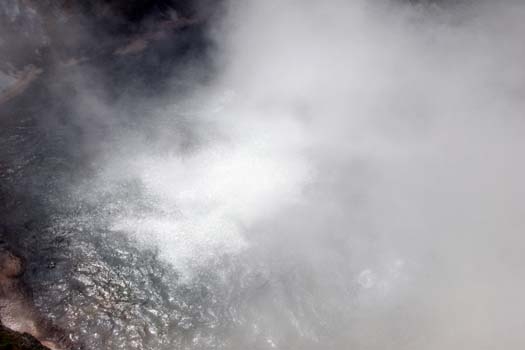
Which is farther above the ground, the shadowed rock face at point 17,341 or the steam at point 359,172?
the steam at point 359,172

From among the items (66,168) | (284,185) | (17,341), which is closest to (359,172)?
(284,185)

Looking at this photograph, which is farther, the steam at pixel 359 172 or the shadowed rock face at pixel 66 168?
the steam at pixel 359 172

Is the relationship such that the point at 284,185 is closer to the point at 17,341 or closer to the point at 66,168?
the point at 66,168

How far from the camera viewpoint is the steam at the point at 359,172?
12531 millimetres

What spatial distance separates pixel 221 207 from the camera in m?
15.4

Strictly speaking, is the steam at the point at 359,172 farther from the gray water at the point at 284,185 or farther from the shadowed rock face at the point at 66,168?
the shadowed rock face at the point at 66,168

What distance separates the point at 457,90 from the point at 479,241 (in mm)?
9355

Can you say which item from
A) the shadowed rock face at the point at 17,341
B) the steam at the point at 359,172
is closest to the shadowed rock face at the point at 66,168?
the shadowed rock face at the point at 17,341

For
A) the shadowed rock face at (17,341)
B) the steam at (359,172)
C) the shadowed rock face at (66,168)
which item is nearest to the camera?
the shadowed rock face at (17,341)

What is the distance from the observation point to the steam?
41.1ft

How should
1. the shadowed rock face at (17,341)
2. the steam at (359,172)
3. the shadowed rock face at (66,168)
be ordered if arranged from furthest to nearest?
the steam at (359,172) → the shadowed rock face at (66,168) → the shadowed rock face at (17,341)

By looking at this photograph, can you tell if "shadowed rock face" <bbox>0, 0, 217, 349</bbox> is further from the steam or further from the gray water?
the steam

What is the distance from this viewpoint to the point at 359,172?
54.2ft

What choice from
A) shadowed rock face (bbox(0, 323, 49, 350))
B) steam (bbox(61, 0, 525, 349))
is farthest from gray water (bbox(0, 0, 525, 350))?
shadowed rock face (bbox(0, 323, 49, 350))
